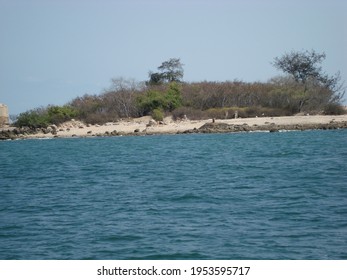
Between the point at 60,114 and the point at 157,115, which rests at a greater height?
the point at 60,114

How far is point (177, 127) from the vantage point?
60.4 meters

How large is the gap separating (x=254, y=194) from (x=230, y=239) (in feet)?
23.0

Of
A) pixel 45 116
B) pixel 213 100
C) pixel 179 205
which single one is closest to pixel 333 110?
pixel 213 100

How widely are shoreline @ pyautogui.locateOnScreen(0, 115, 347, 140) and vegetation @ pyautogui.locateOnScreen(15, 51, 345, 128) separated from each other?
1780 mm

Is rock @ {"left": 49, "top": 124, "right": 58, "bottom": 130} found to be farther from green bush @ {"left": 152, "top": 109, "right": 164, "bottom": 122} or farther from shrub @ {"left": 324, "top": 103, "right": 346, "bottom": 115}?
shrub @ {"left": 324, "top": 103, "right": 346, "bottom": 115}

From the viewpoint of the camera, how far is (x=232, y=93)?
7225 centimetres

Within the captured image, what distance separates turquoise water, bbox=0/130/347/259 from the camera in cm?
1452

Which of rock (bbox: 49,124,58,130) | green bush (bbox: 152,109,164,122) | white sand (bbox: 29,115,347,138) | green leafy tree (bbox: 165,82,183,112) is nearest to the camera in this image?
white sand (bbox: 29,115,347,138)

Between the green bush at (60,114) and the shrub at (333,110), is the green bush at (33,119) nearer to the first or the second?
the green bush at (60,114)

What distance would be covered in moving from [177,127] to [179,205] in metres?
40.5

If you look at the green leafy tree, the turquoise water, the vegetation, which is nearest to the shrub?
the vegetation

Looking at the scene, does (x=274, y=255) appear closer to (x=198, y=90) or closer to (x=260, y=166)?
(x=260, y=166)

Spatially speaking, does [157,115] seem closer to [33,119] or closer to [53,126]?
[53,126]
